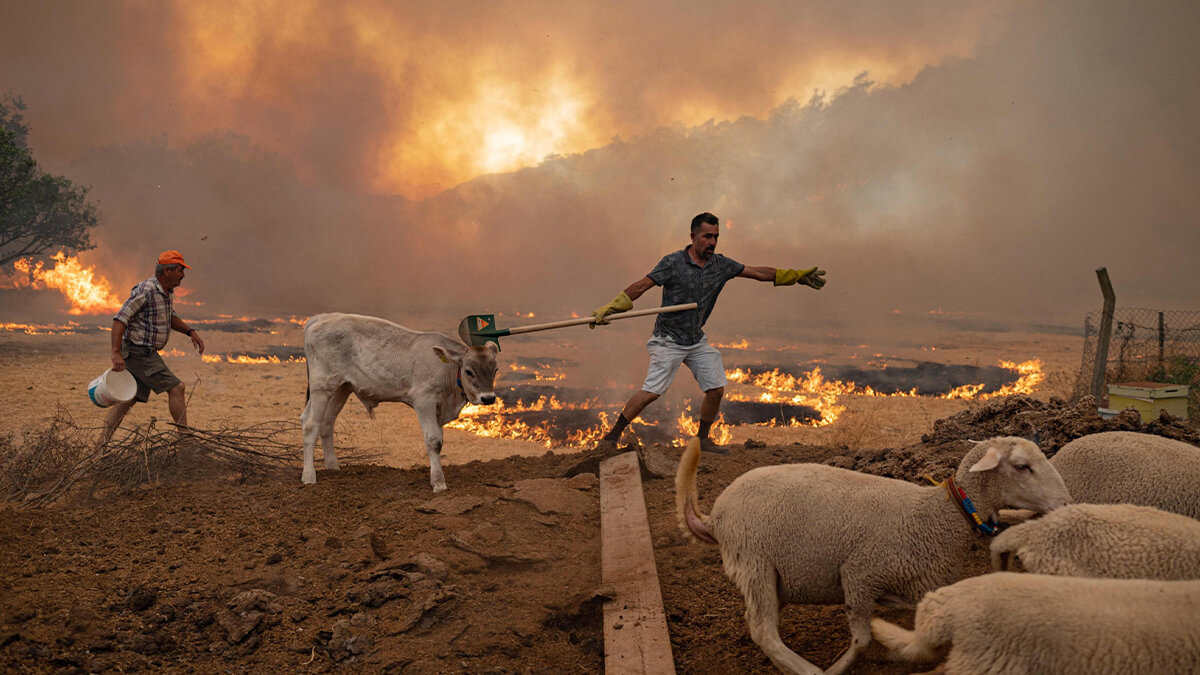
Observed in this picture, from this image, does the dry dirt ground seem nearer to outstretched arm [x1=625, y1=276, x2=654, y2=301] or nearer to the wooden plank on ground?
the wooden plank on ground

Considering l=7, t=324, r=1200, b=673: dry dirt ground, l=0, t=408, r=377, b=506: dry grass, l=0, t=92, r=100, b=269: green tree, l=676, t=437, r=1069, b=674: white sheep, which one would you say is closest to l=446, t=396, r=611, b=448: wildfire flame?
l=0, t=408, r=377, b=506: dry grass

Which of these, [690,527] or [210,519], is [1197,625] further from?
[210,519]

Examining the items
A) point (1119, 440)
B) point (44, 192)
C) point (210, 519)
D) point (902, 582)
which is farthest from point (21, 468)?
point (44, 192)

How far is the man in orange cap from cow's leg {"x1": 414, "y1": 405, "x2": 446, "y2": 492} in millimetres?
3016

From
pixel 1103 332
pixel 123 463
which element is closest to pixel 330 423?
pixel 123 463

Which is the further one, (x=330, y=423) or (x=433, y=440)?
(x=330, y=423)

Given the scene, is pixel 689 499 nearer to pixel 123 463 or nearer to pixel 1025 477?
pixel 1025 477

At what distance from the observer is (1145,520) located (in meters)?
3.19

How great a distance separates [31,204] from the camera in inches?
979

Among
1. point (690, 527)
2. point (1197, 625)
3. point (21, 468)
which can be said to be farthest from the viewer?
point (21, 468)

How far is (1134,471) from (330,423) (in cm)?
783

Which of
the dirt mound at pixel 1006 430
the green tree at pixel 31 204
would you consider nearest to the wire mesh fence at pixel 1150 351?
the dirt mound at pixel 1006 430

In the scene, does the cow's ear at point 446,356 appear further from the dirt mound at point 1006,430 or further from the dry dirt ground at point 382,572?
the dirt mound at point 1006,430

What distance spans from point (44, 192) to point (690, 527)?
29.0m
